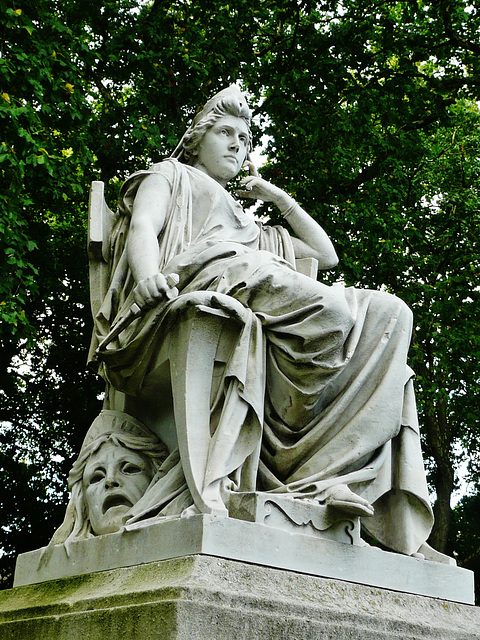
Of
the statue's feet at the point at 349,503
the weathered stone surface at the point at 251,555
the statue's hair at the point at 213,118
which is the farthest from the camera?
the statue's hair at the point at 213,118

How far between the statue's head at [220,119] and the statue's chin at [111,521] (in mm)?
2174

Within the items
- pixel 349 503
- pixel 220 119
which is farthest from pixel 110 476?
pixel 220 119

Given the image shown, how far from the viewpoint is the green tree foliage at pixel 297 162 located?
11.5m

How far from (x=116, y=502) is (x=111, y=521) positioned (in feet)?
0.47

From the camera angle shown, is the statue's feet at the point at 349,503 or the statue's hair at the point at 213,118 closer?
the statue's feet at the point at 349,503

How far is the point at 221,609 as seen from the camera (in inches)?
125

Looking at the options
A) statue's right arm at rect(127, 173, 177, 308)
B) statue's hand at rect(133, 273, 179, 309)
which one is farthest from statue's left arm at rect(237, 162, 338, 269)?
statue's hand at rect(133, 273, 179, 309)

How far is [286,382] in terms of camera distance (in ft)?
13.2

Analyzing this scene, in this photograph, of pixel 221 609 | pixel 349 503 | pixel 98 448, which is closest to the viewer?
pixel 221 609

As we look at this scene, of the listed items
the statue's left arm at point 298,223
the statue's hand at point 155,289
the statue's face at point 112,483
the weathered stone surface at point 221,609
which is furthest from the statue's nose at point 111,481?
the statue's left arm at point 298,223

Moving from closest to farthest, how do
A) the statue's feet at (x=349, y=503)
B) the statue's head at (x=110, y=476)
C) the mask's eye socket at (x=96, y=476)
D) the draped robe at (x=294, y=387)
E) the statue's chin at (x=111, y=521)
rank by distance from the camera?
the statue's feet at (x=349, y=503) → the draped robe at (x=294, y=387) → the statue's chin at (x=111, y=521) → the statue's head at (x=110, y=476) → the mask's eye socket at (x=96, y=476)

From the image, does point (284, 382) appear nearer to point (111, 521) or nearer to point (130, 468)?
point (130, 468)

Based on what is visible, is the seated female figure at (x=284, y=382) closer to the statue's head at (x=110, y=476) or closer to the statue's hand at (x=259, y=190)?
the statue's head at (x=110, y=476)

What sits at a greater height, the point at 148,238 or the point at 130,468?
the point at 148,238
